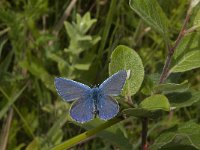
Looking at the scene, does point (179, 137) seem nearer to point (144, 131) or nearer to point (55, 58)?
point (144, 131)

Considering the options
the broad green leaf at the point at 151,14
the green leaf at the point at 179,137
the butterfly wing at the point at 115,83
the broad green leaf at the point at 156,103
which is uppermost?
the broad green leaf at the point at 151,14

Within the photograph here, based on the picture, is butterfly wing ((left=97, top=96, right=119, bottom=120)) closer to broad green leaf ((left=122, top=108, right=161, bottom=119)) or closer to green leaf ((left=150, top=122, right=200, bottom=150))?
broad green leaf ((left=122, top=108, right=161, bottom=119))

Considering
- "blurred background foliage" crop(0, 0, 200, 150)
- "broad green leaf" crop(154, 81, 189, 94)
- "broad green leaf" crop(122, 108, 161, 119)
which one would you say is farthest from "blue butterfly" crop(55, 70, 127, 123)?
"blurred background foliage" crop(0, 0, 200, 150)

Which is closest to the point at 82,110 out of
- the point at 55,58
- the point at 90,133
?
the point at 90,133

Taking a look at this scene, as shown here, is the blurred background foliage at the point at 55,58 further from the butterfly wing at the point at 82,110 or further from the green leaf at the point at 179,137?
the butterfly wing at the point at 82,110

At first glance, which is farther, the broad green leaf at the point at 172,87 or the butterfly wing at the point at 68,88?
the broad green leaf at the point at 172,87

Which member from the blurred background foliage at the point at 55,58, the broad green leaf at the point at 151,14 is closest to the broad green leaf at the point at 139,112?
the broad green leaf at the point at 151,14

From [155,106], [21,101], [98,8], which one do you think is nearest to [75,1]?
[98,8]
